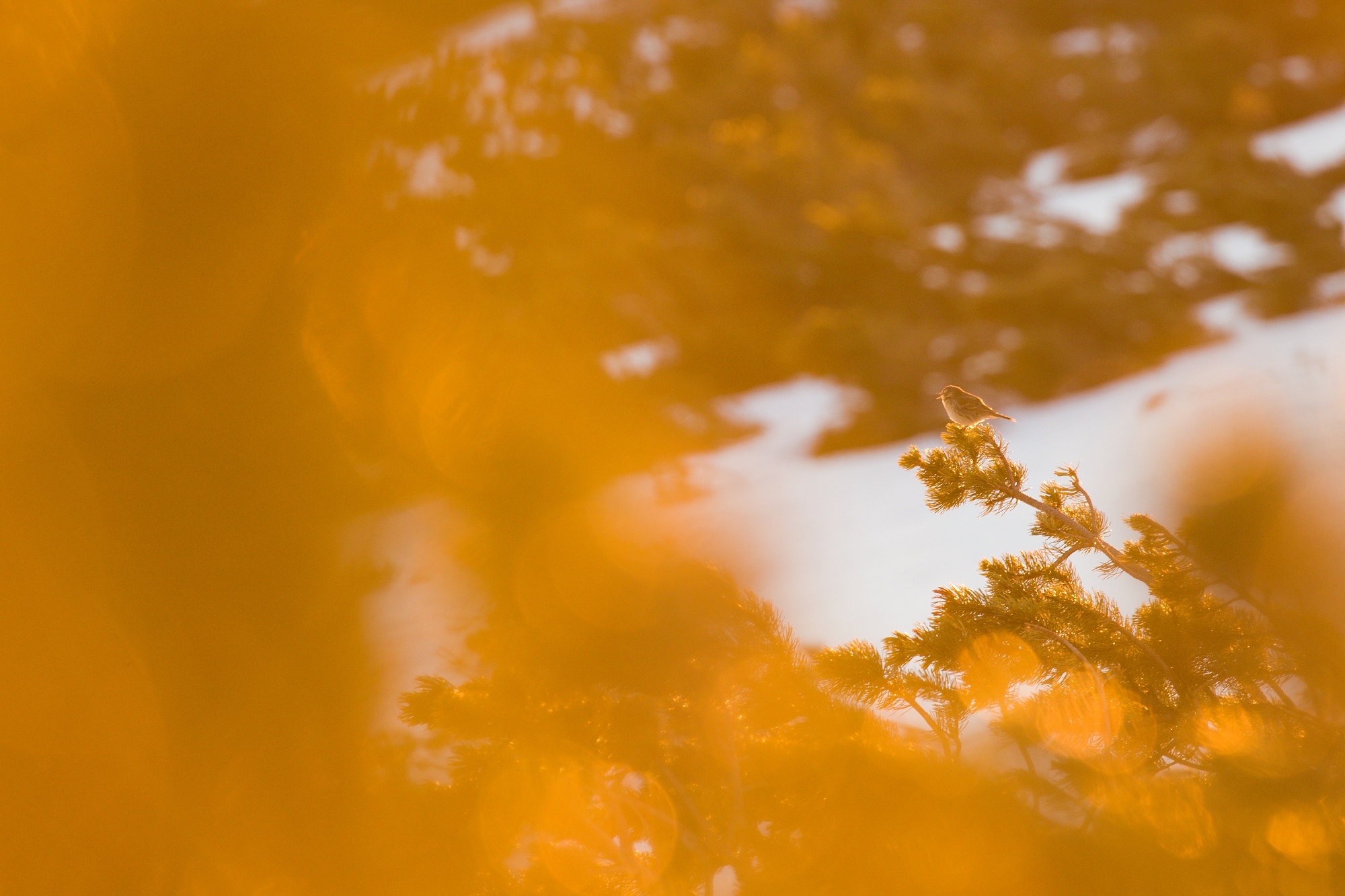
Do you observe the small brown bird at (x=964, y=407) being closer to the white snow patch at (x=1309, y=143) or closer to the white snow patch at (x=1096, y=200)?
the white snow patch at (x=1096, y=200)

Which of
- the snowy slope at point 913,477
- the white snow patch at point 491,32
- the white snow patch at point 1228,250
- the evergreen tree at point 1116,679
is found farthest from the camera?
the white snow patch at point 1228,250

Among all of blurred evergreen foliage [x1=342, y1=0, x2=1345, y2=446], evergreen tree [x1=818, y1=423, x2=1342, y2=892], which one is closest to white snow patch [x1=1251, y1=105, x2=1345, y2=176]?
blurred evergreen foliage [x1=342, y1=0, x2=1345, y2=446]

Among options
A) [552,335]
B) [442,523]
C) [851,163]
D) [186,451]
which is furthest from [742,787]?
[851,163]

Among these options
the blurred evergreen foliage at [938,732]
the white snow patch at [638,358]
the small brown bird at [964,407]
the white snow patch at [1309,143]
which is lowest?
the blurred evergreen foliage at [938,732]

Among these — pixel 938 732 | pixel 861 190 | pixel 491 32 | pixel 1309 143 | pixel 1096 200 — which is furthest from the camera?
pixel 1096 200

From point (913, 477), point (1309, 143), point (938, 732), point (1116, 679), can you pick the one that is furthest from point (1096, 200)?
point (938, 732)

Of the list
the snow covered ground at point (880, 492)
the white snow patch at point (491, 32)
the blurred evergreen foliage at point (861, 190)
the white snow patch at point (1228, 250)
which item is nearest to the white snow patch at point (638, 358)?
the blurred evergreen foliage at point (861, 190)

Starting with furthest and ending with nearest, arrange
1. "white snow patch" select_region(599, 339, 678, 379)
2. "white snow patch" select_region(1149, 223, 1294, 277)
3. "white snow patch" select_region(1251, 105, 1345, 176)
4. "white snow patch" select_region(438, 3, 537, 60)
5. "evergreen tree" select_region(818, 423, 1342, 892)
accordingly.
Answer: "white snow patch" select_region(1251, 105, 1345, 176)
"white snow patch" select_region(1149, 223, 1294, 277)
"white snow patch" select_region(599, 339, 678, 379)
"white snow patch" select_region(438, 3, 537, 60)
"evergreen tree" select_region(818, 423, 1342, 892)

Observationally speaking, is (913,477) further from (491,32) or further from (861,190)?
(861,190)

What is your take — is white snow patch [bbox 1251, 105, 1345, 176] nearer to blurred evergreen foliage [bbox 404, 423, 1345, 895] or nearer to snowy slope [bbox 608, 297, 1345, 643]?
snowy slope [bbox 608, 297, 1345, 643]

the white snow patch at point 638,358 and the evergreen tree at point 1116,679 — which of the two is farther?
the white snow patch at point 638,358
